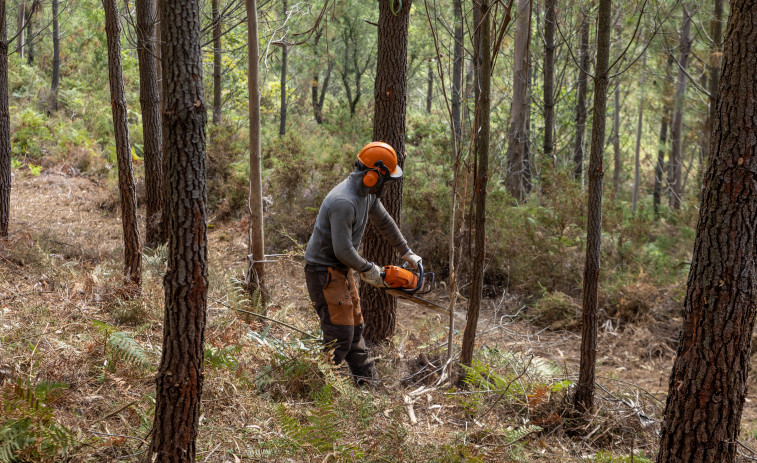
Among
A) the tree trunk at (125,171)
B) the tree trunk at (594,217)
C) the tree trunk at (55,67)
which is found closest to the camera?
the tree trunk at (594,217)

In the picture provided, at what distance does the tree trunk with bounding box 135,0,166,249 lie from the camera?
7.77 m

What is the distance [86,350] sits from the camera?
4.54 m

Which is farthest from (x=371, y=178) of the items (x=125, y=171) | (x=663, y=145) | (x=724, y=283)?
(x=663, y=145)

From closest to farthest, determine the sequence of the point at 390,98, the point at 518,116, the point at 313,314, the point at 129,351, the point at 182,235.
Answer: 1. the point at 182,235
2. the point at 129,351
3. the point at 390,98
4. the point at 313,314
5. the point at 518,116

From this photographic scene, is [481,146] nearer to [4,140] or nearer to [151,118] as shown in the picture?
[151,118]

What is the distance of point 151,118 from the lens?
825 cm

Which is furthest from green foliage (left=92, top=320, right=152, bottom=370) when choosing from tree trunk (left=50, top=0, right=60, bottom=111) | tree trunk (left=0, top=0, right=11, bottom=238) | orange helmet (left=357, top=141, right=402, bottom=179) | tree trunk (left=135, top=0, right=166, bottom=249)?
tree trunk (left=50, top=0, right=60, bottom=111)

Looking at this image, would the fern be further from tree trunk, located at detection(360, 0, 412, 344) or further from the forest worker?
tree trunk, located at detection(360, 0, 412, 344)

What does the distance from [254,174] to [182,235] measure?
3.89 metres

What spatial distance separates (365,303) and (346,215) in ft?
5.93

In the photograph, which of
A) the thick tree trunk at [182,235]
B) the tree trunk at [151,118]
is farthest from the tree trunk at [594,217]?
the tree trunk at [151,118]

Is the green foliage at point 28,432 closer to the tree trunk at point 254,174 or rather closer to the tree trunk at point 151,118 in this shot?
the tree trunk at point 254,174

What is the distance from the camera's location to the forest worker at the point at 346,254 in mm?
4625

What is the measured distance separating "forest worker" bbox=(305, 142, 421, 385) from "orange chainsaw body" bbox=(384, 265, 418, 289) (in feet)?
0.26
